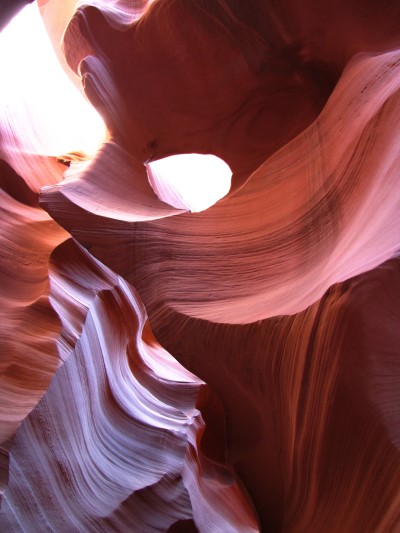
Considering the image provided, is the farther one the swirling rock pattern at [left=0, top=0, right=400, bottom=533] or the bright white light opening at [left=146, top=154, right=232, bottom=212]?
the bright white light opening at [left=146, top=154, right=232, bottom=212]

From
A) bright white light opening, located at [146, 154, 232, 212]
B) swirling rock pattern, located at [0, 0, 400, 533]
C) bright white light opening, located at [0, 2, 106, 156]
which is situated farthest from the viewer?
bright white light opening, located at [146, 154, 232, 212]

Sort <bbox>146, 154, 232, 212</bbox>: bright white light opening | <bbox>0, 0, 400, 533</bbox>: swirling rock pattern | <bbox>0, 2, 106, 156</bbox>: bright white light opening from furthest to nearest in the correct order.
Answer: <bbox>146, 154, 232, 212</bbox>: bright white light opening
<bbox>0, 2, 106, 156</bbox>: bright white light opening
<bbox>0, 0, 400, 533</bbox>: swirling rock pattern

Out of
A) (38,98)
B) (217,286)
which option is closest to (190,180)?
(38,98)

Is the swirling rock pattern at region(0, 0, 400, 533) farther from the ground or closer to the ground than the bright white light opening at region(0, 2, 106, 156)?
closer to the ground

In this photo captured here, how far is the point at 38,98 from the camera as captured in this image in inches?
71.4

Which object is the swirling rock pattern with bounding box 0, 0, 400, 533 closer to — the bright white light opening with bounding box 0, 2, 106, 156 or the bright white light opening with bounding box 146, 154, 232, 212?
the bright white light opening with bounding box 0, 2, 106, 156

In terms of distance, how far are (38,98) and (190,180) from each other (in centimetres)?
63

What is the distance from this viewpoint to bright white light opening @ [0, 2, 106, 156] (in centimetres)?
166

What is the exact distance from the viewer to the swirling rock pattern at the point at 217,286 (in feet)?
3.27

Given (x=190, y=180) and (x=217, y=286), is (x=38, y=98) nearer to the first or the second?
(x=190, y=180)

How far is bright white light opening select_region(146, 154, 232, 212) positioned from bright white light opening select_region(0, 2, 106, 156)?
254 mm

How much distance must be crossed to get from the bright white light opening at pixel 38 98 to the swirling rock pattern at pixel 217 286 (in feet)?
0.29

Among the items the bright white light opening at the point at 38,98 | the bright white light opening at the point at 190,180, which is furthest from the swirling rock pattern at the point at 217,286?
the bright white light opening at the point at 190,180

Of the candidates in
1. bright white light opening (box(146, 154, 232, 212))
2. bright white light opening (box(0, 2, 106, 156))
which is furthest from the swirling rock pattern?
bright white light opening (box(146, 154, 232, 212))
